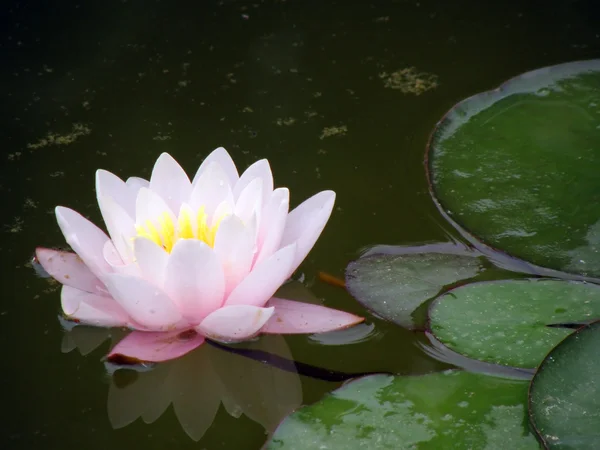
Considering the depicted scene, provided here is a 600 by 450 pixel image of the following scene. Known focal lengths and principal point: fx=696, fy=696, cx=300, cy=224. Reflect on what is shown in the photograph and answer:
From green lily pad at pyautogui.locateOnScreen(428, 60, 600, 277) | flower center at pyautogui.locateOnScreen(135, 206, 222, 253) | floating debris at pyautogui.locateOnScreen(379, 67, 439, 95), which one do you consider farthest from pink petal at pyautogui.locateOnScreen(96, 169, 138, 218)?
floating debris at pyautogui.locateOnScreen(379, 67, 439, 95)

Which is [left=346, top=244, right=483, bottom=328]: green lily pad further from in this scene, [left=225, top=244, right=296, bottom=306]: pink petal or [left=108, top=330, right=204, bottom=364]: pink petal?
[left=108, top=330, right=204, bottom=364]: pink petal

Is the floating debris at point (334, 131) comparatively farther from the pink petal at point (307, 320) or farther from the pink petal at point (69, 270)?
the pink petal at point (69, 270)

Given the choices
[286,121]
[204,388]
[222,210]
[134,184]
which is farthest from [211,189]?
[286,121]

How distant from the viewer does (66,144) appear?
2.30 meters

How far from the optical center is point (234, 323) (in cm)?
155

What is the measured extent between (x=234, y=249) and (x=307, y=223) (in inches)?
9.4

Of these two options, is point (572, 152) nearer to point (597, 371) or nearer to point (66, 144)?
point (597, 371)

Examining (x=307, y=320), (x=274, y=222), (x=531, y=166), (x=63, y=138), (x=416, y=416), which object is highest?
(x=63, y=138)

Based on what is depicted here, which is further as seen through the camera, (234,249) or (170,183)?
(170,183)

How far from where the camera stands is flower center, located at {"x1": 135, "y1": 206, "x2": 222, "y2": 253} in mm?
1663

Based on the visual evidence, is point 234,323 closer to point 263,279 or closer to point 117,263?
point 263,279

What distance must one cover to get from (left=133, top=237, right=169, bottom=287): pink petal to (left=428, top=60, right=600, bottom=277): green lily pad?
82 centimetres

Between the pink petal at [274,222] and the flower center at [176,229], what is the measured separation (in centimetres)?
13

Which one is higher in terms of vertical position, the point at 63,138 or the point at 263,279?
the point at 63,138
